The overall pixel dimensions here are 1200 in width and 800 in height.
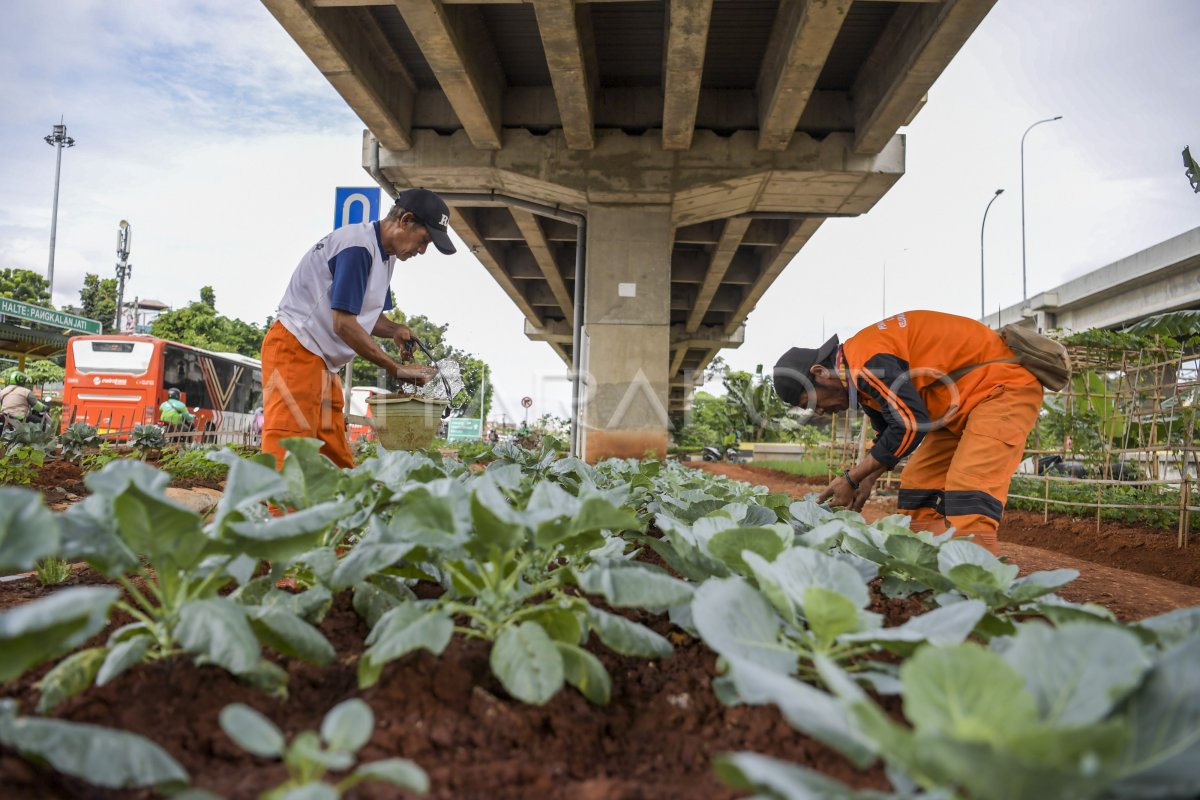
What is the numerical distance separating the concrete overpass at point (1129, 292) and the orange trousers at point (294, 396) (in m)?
19.8

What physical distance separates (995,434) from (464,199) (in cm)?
854

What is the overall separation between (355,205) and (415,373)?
2.77 m

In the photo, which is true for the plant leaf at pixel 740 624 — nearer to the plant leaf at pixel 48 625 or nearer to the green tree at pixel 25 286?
the plant leaf at pixel 48 625

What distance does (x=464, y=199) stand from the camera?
10.6 m

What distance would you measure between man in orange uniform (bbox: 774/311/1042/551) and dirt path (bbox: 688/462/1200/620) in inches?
25.5

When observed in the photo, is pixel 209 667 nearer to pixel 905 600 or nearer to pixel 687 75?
pixel 905 600

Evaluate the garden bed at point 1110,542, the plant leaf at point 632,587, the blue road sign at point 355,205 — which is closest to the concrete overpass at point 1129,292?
the garden bed at point 1110,542

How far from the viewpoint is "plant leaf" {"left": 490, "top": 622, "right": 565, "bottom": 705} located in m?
0.94

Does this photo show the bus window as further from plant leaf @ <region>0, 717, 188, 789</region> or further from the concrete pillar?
plant leaf @ <region>0, 717, 188, 789</region>

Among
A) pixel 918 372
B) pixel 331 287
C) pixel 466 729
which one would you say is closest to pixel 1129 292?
pixel 918 372

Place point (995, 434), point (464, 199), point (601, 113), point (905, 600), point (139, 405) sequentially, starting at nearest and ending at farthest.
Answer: point (905, 600) < point (995, 434) < point (601, 113) < point (464, 199) < point (139, 405)

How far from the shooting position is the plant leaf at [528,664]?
3.07 feet

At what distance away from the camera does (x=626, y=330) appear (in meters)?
9.98

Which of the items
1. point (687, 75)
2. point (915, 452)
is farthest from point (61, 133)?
point (915, 452)
